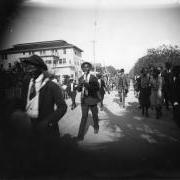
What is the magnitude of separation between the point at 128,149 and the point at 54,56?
2.57 feet

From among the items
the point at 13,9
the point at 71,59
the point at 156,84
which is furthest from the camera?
the point at 156,84

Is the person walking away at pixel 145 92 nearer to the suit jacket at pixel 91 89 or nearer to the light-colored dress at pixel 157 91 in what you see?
the light-colored dress at pixel 157 91

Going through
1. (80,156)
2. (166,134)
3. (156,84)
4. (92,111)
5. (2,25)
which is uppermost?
(2,25)

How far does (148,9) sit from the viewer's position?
1.54 metres

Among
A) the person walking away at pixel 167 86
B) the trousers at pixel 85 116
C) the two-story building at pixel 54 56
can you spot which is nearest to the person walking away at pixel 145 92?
the person walking away at pixel 167 86

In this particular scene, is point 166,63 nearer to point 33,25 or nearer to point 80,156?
point 80,156

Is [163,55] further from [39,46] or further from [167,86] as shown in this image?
[39,46]

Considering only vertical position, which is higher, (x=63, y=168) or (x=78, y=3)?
(x=78, y=3)

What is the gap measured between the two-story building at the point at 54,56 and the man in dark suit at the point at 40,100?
62mm

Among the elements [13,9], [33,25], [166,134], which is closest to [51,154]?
[166,134]

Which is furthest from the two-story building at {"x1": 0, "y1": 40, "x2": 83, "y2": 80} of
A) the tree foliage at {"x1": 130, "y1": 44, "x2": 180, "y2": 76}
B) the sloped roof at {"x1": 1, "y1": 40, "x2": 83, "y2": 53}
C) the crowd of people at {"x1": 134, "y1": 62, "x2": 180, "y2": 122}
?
the crowd of people at {"x1": 134, "y1": 62, "x2": 180, "y2": 122}

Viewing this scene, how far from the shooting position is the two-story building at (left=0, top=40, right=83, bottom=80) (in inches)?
55.2

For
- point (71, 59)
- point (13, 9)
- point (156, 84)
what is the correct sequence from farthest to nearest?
point (156, 84) → point (13, 9) → point (71, 59)

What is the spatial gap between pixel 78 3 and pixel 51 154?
1052 mm
